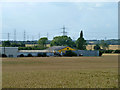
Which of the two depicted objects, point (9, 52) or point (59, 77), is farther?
point (9, 52)

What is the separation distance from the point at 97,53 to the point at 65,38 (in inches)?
2685

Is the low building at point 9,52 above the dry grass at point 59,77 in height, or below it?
above

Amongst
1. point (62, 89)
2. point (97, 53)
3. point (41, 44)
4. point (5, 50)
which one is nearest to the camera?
point (62, 89)

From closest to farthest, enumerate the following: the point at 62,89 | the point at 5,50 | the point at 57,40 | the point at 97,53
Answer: the point at 62,89, the point at 5,50, the point at 97,53, the point at 57,40

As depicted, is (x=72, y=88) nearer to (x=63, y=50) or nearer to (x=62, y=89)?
(x=62, y=89)

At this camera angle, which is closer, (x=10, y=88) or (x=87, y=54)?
(x=10, y=88)

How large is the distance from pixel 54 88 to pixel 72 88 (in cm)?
149

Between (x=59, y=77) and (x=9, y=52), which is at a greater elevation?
(x=9, y=52)

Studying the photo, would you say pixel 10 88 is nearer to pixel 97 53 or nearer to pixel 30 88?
pixel 30 88

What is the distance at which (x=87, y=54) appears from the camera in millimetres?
101938

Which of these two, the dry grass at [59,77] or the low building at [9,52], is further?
the low building at [9,52]

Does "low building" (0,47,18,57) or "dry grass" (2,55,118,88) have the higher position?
"low building" (0,47,18,57)

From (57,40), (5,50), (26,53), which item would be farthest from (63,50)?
(57,40)

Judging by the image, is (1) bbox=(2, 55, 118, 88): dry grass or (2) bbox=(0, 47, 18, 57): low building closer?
(1) bbox=(2, 55, 118, 88): dry grass
